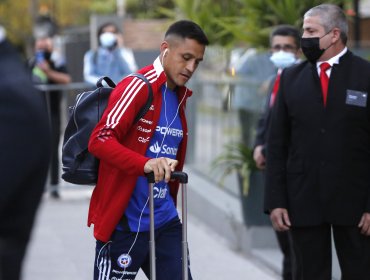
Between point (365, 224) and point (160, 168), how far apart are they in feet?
4.88

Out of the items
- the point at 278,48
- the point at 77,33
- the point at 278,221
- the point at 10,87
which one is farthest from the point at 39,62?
the point at 77,33

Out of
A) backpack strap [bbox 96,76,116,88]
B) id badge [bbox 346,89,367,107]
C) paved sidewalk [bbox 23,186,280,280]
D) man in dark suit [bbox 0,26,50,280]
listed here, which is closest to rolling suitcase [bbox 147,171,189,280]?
backpack strap [bbox 96,76,116,88]

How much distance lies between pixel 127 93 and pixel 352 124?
139 cm

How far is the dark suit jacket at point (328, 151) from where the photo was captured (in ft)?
18.6

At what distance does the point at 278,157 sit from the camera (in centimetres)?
589


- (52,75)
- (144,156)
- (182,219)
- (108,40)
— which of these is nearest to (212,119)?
(108,40)

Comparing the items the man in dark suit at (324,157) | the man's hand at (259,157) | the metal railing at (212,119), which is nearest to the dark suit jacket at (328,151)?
the man in dark suit at (324,157)

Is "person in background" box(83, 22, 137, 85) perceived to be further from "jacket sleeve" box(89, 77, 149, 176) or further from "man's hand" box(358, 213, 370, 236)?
"jacket sleeve" box(89, 77, 149, 176)

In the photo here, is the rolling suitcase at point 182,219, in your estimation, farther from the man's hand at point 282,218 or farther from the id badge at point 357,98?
the id badge at point 357,98

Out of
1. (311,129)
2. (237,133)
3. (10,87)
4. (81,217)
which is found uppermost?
(10,87)

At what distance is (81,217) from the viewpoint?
1181cm

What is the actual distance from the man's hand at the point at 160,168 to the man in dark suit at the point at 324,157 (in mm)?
1246

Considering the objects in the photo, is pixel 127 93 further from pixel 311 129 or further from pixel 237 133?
pixel 237 133

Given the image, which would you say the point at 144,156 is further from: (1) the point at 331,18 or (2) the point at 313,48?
(1) the point at 331,18
